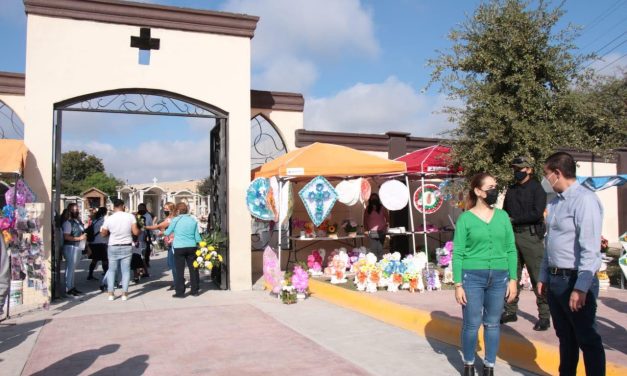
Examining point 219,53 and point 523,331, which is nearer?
point 523,331

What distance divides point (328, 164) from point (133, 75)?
4.09 meters

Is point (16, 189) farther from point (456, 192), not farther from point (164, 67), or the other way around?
point (456, 192)

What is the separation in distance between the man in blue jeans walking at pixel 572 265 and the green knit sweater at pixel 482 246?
0.36 m

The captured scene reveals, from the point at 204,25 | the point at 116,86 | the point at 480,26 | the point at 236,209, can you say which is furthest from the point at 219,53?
the point at 480,26

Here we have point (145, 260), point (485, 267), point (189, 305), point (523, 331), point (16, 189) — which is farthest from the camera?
point (145, 260)

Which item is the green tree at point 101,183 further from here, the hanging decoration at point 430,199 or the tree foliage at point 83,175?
the hanging decoration at point 430,199

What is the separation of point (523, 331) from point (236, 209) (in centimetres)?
614

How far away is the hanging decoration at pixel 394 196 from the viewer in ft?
36.1

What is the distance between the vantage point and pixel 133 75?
10070mm

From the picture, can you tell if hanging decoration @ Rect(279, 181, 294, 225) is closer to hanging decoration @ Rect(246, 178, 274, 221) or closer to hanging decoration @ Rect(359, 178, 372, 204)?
hanging decoration @ Rect(246, 178, 274, 221)

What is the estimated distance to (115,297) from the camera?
998 cm

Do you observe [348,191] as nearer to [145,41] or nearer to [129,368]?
[145,41]

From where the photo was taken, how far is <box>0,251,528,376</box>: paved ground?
17.7 feet

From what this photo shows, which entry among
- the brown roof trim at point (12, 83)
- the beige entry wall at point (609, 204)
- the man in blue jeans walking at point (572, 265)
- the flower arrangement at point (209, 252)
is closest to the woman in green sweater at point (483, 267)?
the man in blue jeans walking at point (572, 265)
